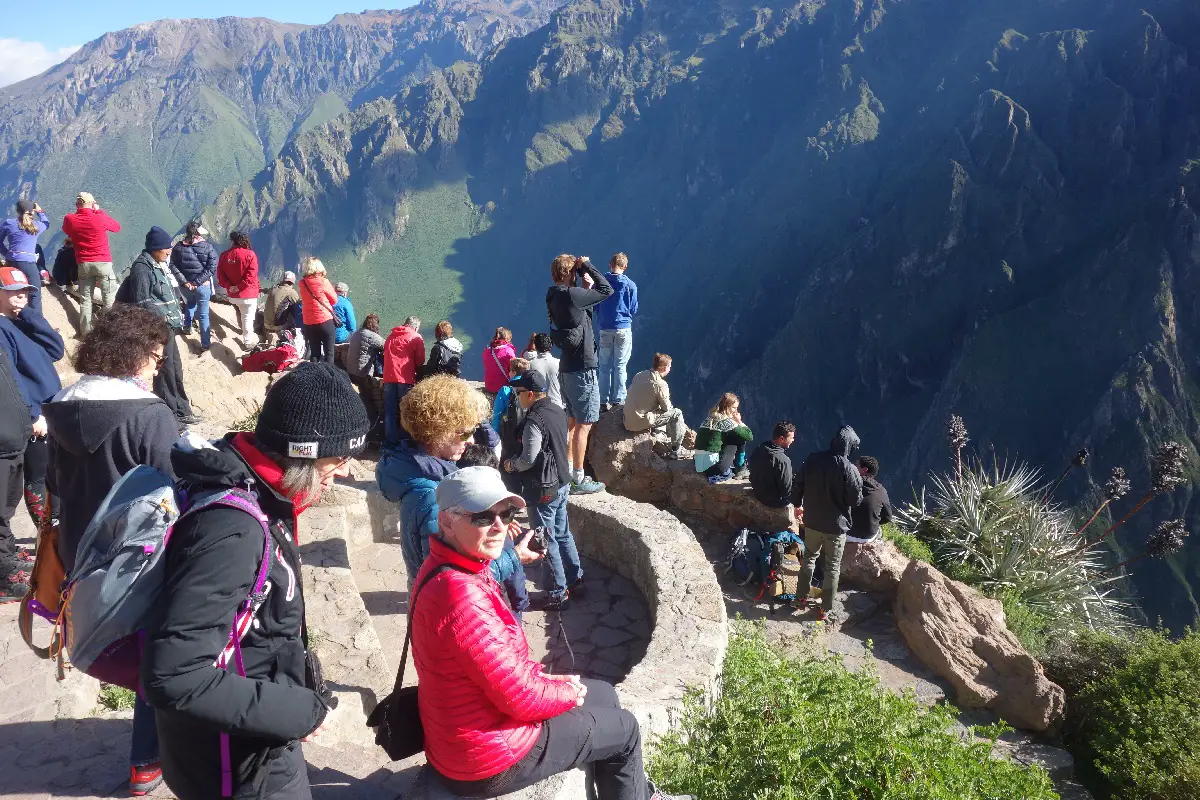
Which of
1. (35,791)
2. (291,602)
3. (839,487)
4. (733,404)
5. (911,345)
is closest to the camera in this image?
(291,602)

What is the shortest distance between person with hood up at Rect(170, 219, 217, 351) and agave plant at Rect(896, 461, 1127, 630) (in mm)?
8495

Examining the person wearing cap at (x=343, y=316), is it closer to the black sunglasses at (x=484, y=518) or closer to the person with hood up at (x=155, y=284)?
the person with hood up at (x=155, y=284)

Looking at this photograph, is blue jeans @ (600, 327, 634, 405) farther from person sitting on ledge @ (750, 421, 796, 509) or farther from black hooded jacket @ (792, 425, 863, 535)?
black hooded jacket @ (792, 425, 863, 535)

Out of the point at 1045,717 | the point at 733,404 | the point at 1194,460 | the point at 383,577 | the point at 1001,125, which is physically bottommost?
the point at 1194,460

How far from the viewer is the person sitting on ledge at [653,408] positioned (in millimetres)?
7766

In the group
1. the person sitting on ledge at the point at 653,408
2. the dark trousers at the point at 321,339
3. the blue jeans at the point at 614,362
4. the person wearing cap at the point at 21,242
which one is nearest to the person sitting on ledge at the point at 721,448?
the person sitting on ledge at the point at 653,408

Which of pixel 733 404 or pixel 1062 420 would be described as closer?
pixel 733 404

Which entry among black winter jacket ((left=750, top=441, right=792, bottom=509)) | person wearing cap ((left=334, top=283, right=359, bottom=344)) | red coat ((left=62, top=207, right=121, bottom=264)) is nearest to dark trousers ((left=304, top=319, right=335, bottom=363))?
person wearing cap ((left=334, top=283, right=359, bottom=344))

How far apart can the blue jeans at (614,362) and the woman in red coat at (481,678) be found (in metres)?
5.90

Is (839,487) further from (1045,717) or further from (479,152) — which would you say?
(479,152)

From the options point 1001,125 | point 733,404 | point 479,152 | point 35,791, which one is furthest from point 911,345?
point 479,152

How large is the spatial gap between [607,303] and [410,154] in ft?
599

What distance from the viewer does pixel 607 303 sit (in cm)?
791

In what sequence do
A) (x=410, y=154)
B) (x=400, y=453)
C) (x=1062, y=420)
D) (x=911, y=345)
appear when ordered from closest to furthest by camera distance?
(x=400, y=453) < (x=1062, y=420) < (x=911, y=345) < (x=410, y=154)
